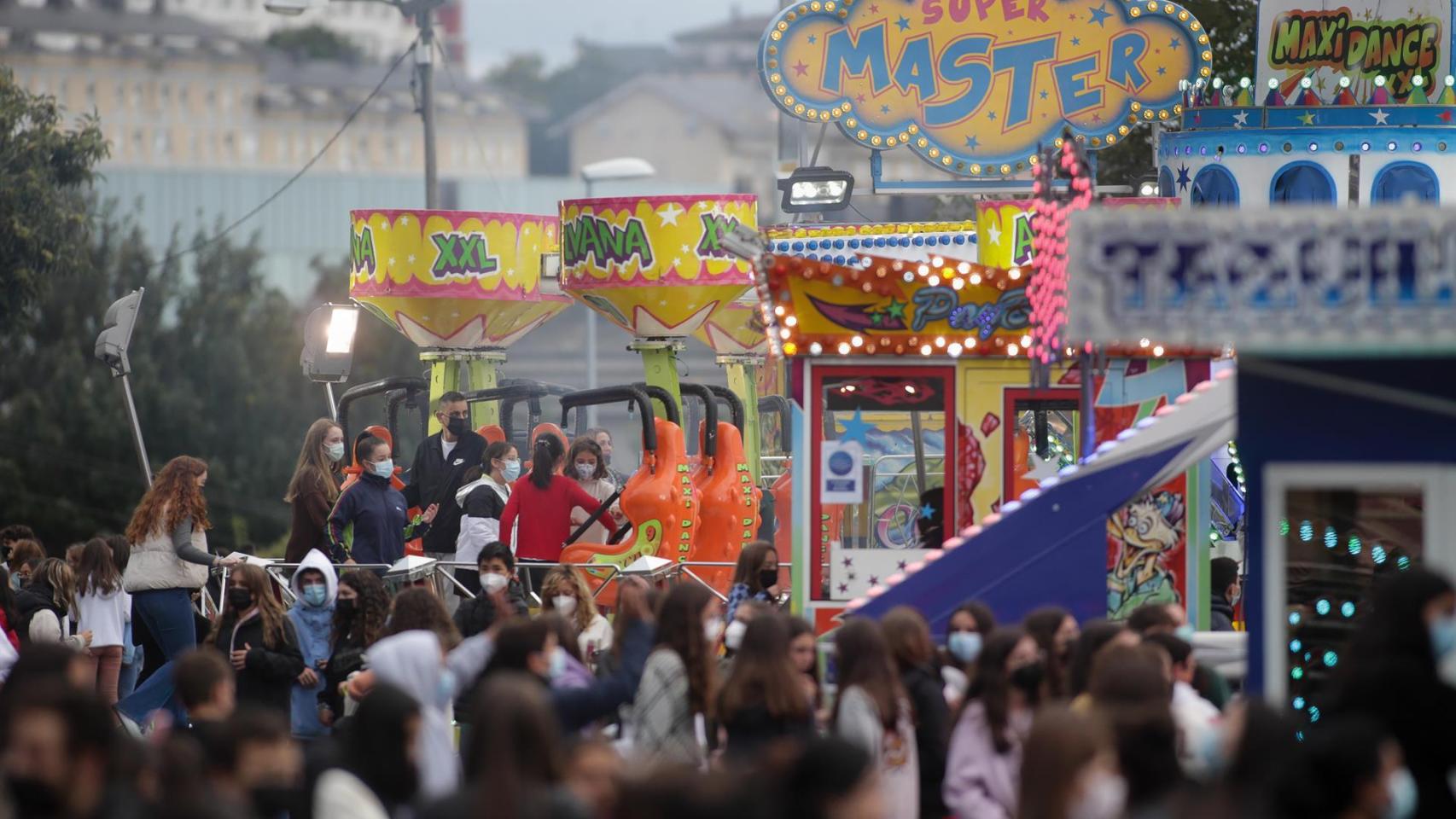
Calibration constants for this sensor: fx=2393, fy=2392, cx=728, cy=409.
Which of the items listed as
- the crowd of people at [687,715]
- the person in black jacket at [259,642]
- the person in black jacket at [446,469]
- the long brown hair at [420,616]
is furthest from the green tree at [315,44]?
the long brown hair at [420,616]

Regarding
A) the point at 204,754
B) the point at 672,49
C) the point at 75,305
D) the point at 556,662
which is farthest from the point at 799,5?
the point at 672,49

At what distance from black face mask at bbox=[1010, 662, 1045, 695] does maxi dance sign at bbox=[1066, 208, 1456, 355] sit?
1259 millimetres

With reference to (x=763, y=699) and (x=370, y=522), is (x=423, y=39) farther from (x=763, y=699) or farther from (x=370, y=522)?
(x=763, y=699)

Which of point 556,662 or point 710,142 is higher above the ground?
point 710,142

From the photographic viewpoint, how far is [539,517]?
15586mm

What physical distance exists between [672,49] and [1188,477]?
516 ft

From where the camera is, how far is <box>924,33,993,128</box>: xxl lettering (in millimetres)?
17531

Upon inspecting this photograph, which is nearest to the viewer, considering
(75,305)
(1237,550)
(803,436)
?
(803,436)

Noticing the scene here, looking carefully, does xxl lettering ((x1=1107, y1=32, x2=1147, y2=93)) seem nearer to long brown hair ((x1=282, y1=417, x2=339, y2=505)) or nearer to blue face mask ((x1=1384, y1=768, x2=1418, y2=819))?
long brown hair ((x1=282, y1=417, x2=339, y2=505))

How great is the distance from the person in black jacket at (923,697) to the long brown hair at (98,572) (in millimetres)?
6203

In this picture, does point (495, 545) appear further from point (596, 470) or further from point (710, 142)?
point (710, 142)

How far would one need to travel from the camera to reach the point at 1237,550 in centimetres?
1669

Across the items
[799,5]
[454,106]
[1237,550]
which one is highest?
[454,106]

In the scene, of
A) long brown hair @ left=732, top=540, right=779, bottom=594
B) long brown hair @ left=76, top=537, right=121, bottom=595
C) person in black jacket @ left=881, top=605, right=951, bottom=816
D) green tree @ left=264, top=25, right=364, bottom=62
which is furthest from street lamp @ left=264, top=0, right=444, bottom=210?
green tree @ left=264, top=25, right=364, bottom=62
